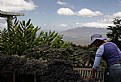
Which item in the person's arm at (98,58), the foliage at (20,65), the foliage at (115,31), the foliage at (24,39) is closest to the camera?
the person's arm at (98,58)

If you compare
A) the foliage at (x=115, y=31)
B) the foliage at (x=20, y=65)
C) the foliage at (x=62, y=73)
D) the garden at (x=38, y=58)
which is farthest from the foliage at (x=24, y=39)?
the foliage at (x=115, y=31)

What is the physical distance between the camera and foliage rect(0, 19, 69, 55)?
11.1 meters

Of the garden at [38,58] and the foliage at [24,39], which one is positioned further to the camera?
the foliage at [24,39]

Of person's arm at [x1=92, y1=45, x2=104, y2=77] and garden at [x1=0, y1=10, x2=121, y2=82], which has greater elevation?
person's arm at [x1=92, y1=45, x2=104, y2=77]

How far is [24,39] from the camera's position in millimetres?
11359

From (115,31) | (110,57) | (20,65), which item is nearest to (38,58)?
(20,65)

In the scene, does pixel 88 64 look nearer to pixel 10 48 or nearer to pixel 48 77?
pixel 10 48

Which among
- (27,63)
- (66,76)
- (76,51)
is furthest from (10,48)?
(66,76)

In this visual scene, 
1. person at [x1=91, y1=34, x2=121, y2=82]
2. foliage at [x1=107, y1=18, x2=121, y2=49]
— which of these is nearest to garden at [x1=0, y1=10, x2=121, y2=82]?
person at [x1=91, y1=34, x2=121, y2=82]

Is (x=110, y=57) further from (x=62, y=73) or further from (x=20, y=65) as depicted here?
(x=20, y=65)

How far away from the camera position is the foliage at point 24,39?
36.4ft

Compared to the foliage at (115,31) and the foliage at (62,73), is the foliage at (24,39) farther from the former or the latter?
the foliage at (115,31)

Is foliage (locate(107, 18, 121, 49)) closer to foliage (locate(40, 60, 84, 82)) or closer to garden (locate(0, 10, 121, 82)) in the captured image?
garden (locate(0, 10, 121, 82))

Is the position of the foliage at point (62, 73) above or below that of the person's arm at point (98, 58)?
below
